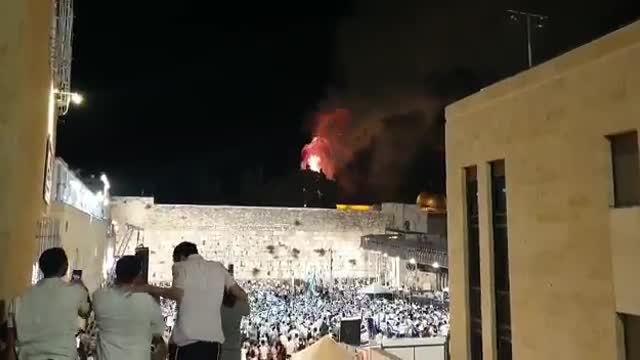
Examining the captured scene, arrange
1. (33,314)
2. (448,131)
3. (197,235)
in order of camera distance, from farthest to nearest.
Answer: (197,235) < (448,131) < (33,314)

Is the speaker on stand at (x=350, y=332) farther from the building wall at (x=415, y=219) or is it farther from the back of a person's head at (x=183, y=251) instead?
the building wall at (x=415, y=219)

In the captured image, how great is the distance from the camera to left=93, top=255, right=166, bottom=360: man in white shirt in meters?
2.92

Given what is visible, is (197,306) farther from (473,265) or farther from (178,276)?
(473,265)

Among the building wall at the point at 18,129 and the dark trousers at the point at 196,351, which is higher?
the building wall at the point at 18,129

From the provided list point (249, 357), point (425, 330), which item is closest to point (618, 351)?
point (249, 357)

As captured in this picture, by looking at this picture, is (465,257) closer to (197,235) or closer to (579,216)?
(579,216)

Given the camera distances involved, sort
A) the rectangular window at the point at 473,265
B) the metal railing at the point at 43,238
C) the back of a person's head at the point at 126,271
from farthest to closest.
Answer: the rectangular window at the point at 473,265 → the metal railing at the point at 43,238 → the back of a person's head at the point at 126,271

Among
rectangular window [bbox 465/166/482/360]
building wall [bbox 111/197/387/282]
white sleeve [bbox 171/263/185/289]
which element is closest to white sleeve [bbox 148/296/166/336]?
white sleeve [bbox 171/263/185/289]

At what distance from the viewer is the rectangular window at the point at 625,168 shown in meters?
4.67

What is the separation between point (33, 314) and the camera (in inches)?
113

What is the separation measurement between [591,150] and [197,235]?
29788 mm

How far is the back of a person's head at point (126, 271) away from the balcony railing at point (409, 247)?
64.3 feet

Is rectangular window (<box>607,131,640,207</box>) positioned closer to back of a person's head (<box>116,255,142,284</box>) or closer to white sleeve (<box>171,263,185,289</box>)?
white sleeve (<box>171,263,185,289</box>)

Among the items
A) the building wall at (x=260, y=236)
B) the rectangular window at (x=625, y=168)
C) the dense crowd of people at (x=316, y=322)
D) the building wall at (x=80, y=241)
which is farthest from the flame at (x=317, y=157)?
the rectangular window at (x=625, y=168)
